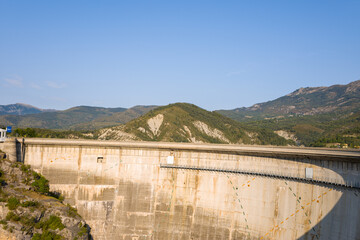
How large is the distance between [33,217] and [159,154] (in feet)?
57.0

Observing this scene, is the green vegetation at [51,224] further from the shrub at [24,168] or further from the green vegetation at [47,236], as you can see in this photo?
the shrub at [24,168]

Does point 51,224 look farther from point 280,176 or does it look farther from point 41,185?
point 280,176

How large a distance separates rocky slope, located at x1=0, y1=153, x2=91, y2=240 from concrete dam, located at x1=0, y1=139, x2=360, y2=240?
2.38 m

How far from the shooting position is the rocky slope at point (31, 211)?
36.8 metres

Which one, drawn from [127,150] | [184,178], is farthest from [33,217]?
[184,178]

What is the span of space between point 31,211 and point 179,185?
18.3m

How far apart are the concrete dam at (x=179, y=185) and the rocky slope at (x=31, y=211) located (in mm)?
2380

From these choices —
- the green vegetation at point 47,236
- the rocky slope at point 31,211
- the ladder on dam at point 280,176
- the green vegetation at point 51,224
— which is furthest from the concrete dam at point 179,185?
the green vegetation at point 47,236

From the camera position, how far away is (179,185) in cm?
4700

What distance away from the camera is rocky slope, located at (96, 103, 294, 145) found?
408ft

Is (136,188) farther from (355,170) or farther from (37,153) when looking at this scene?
(355,170)

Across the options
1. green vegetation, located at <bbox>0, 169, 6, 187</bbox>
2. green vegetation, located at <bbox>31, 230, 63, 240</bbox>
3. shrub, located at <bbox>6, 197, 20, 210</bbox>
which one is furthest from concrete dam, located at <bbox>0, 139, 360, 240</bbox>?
shrub, located at <bbox>6, 197, 20, 210</bbox>

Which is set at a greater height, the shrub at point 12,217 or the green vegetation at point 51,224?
the shrub at point 12,217

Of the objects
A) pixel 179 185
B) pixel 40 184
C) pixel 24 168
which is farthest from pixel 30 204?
pixel 179 185
